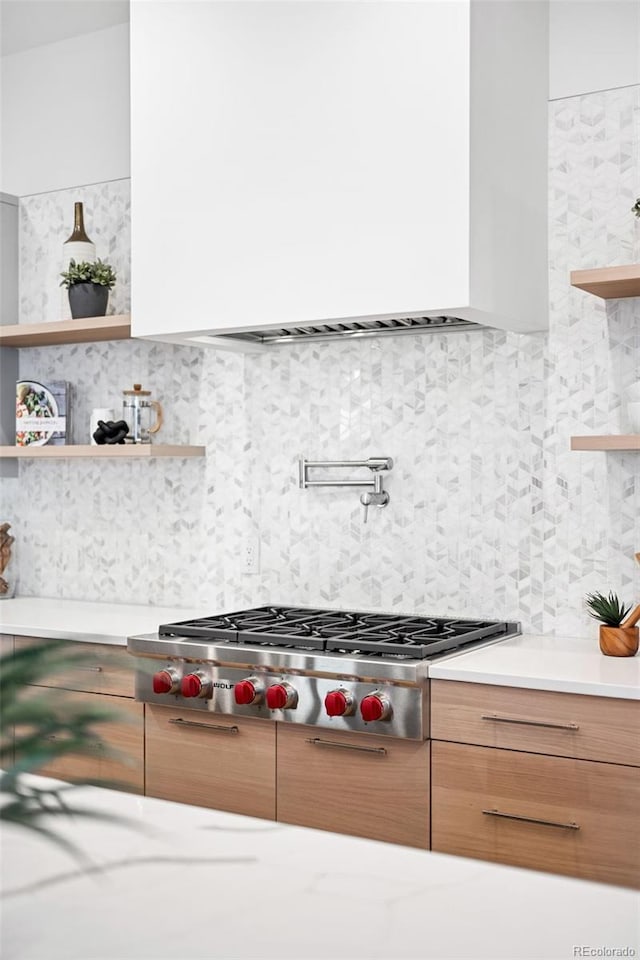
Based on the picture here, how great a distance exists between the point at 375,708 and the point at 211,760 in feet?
1.96

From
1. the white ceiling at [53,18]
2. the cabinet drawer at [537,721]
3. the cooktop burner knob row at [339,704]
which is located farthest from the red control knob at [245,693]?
the white ceiling at [53,18]

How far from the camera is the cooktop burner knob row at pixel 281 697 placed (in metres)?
2.55

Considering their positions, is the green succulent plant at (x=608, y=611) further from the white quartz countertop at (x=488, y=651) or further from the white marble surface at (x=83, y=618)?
the white marble surface at (x=83, y=618)

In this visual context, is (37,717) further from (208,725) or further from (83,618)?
(83,618)

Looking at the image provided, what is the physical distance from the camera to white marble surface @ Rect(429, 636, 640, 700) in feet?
7.31

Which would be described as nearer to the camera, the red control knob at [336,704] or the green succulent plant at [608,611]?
the red control knob at [336,704]

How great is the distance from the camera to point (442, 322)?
298 centimetres

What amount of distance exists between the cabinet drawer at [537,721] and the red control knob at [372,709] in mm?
123

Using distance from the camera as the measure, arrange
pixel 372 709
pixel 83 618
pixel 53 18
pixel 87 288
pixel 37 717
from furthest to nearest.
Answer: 1. pixel 53 18
2. pixel 87 288
3. pixel 83 618
4. pixel 372 709
5. pixel 37 717

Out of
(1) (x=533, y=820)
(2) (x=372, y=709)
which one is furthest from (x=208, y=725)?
(1) (x=533, y=820)

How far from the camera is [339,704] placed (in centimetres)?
245

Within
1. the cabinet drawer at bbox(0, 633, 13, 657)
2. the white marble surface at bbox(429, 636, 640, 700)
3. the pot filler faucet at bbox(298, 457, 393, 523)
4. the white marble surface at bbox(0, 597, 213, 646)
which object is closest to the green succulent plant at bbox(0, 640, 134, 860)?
the white marble surface at bbox(429, 636, 640, 700)

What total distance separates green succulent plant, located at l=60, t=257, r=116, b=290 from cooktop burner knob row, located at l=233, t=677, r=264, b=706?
166 centimetres

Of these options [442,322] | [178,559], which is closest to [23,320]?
[178,559]
